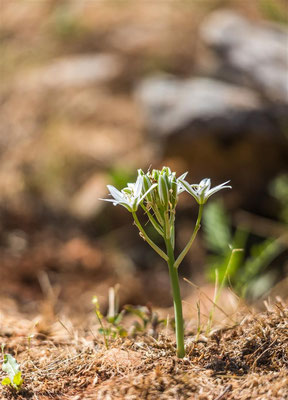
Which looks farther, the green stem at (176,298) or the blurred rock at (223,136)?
the blurred rock at (223,136)

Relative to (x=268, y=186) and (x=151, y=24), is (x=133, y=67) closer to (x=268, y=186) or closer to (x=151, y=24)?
(x=151, y=24)

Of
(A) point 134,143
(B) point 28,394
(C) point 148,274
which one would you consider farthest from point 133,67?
(B) point 28,394

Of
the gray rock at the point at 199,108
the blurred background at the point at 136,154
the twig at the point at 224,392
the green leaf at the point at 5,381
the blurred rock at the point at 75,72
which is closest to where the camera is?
the twig at the point at 224,392

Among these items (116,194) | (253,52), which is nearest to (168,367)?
(116,194)

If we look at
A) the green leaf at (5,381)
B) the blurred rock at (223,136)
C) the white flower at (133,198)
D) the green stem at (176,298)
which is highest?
the blurred rock at (223,136)

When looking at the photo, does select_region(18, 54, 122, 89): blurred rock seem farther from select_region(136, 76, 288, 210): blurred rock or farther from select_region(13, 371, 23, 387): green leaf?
select_region(13, 371, 23, 387): green leaf

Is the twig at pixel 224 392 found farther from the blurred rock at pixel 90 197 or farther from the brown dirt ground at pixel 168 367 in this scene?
the blurred rock at pixel 90 197

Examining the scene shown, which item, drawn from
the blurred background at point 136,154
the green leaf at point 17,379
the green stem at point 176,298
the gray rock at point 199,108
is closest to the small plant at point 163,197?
the green stem at point 176,298
